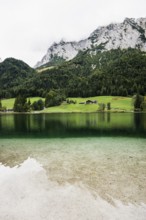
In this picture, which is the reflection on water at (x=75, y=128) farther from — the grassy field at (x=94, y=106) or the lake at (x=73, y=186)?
the grassy field at (x=94, y=106)

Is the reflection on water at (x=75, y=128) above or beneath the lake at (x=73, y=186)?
beneath

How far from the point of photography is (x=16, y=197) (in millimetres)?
14016

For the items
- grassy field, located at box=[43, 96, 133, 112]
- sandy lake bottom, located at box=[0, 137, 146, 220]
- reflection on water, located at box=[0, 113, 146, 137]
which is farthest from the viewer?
grassy field, located at box=[43, 96, 133, 112]

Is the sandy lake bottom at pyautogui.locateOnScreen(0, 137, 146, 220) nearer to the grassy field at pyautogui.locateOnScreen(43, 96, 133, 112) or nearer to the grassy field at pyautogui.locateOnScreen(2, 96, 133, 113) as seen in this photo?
the grassy field at pyautogui.locateOnScreen(43, 96, 133, 112)

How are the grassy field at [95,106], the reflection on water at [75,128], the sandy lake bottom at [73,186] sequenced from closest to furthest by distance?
1. the sandy lake bottom at [73,186]
2. the reflection on water at [75,128]
3. the grassy field at [95,106]

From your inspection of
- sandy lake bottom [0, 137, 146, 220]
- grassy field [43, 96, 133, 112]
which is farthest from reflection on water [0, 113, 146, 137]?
grassy field [43, 96, 133, 112]

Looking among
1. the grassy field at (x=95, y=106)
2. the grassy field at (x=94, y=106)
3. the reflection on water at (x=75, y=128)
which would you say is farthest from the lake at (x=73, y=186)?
the grassy field at (x=94, y=106)

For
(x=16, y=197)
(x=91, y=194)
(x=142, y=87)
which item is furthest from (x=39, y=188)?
(x=142, y=87)

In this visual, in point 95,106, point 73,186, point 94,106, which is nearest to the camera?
point 73,186

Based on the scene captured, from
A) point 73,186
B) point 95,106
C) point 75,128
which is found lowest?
point 95,106

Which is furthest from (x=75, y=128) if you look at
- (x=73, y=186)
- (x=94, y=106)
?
(x=94, y=106)

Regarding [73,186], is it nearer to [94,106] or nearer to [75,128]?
[75,128]

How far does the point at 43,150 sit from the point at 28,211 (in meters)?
16.5

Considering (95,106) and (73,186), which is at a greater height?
(73,186)
